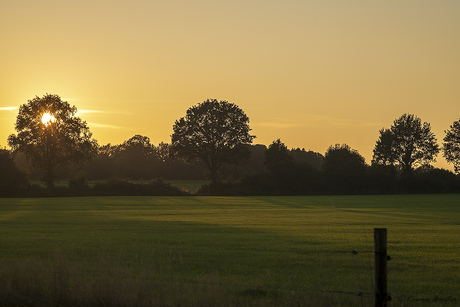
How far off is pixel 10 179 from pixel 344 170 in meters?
54.1

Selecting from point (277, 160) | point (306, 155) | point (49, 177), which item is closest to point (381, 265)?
point (49, 177)

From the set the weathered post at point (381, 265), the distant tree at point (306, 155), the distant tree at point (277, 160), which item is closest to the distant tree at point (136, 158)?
the distant tree at point (277, 160)

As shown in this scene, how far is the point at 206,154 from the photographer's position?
3748 inches

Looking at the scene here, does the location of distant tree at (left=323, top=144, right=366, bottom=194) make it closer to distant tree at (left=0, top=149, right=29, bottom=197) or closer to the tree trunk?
the tree trunk

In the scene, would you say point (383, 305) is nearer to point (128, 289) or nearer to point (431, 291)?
point (431, 291)

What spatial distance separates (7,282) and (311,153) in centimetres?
14461

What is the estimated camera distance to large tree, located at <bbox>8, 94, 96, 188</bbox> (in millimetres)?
85875

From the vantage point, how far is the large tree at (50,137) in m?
85.9

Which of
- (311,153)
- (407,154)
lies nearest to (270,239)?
(407,154)

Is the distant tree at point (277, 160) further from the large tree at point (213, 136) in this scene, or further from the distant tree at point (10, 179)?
the distant tree at point (10, 179)

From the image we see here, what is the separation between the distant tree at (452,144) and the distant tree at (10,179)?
264 ft

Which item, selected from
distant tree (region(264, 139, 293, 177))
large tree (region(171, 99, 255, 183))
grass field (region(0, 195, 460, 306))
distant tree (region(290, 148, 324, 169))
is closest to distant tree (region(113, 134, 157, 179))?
large tree (region(171, 99, 255, 183))

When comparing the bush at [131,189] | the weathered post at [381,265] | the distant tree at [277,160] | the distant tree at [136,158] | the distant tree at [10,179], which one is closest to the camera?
the weathered post at [381,265]

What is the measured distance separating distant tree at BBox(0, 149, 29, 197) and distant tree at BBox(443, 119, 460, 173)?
80.5 m
